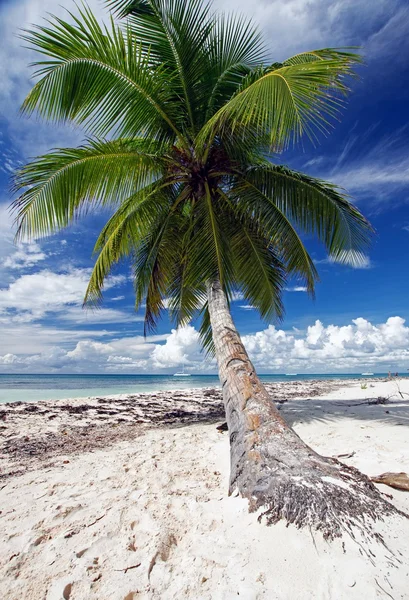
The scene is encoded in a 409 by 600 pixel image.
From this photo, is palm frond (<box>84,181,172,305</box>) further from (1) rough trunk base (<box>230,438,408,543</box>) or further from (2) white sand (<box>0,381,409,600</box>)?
(1) rough trunk base (<box>230,438,408,543</box>)

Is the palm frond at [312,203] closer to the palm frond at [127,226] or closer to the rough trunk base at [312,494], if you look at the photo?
the palm frond at [127,226]

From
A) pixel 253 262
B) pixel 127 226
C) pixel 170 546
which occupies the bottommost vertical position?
pixel 170 546

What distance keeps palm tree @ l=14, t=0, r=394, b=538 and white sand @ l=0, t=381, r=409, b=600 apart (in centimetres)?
103

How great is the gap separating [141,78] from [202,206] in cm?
228

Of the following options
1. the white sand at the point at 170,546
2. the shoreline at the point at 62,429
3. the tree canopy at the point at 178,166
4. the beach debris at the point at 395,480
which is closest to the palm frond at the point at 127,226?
the tree canopy at the point at 178,166

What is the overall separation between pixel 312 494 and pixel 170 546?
1015 millimetres

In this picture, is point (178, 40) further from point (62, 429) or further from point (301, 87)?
point (62, 429)

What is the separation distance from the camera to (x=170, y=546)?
2137 mm

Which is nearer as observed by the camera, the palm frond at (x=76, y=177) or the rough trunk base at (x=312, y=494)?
the rough trunk base at (x=312, y=494)

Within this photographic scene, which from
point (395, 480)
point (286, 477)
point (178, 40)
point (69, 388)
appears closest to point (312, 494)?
point (286, 477)

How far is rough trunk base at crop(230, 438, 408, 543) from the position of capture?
6.80 ft

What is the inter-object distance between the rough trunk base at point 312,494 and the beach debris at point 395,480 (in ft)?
0.86

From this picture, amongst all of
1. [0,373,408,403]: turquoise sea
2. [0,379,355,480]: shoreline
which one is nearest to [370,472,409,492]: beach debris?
[0,379,355,480]: shoreline

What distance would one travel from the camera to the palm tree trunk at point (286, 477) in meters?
2.13
